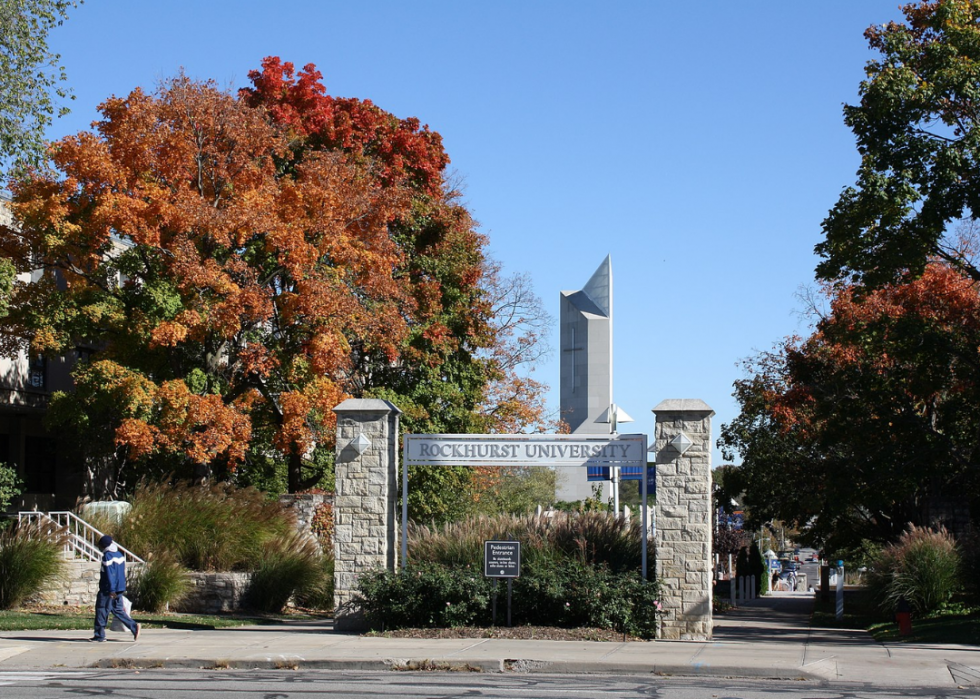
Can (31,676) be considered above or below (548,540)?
below

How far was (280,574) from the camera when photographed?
854 inches

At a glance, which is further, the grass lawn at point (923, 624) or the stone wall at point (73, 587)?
the stone wall at point (73, 587)

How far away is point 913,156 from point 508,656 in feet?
39.7

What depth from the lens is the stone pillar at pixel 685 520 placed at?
53.4 ft

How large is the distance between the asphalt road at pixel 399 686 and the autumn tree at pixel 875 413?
1053 cm

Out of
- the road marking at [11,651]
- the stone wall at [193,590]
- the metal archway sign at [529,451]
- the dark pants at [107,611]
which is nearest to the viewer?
the road marking at [11,651]

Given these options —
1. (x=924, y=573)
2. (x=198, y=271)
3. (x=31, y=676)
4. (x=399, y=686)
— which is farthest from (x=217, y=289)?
(x=924, y=573)

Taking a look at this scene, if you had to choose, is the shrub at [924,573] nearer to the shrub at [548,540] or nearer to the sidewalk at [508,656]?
the sidewalk at [508,656]

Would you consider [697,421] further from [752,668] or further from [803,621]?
[803,621]

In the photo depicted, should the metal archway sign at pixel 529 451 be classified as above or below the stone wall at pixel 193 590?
above

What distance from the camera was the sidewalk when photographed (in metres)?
12.8

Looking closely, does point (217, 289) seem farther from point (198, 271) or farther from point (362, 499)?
point (362, 499)

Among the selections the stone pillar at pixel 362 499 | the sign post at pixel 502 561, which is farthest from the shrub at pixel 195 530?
the sign post at pixel 502 561

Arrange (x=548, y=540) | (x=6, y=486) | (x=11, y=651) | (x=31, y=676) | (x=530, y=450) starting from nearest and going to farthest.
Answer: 1. (x=31, y=676)
2. (x=11, y=651)
3. (x=530, y=450)
4. (x=548, y=540)
5. (x=6, y=486)
